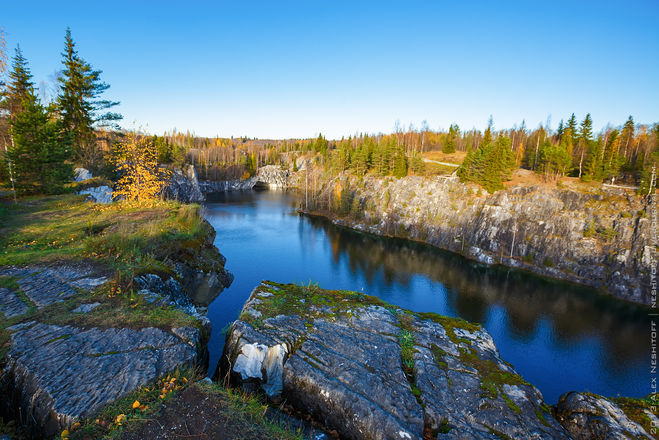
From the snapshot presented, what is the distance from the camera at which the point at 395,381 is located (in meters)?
6.41

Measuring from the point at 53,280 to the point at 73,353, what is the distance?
13.9 feet

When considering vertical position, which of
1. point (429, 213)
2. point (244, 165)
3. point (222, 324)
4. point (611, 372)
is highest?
point (244, 165)

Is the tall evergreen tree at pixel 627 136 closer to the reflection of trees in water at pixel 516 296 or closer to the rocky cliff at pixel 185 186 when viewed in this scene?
the reflection of trees in water at pixel 516 296

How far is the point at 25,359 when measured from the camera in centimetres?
527

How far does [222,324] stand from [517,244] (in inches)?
1701

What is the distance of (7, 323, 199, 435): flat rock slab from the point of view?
4.58m

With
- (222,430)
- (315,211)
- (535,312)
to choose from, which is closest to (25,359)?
(222,430)

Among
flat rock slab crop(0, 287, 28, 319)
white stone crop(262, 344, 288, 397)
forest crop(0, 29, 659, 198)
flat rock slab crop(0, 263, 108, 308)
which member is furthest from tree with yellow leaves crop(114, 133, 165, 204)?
white stone crop(262, 344, 288, 397)

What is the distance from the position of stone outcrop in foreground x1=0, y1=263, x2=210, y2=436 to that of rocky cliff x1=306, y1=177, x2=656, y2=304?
45.4m

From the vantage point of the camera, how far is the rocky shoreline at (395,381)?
573 cm

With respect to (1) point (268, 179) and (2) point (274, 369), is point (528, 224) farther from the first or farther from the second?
(1) point (268, 179)

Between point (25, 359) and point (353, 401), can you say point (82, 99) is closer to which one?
point (25, 359)

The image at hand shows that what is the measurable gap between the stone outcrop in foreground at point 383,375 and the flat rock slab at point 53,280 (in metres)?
4.91

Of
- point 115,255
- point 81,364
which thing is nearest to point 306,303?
point 81,364
